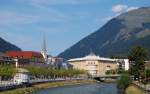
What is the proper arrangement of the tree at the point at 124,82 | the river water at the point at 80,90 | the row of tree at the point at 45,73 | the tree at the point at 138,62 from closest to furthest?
the tree at the point at 124,82 < the river water at the point at 80,90 < the tree at the point at 138,62 < the row of tree at the point at 45,73

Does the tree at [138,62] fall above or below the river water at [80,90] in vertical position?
above

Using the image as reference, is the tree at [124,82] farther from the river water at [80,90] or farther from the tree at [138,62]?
the tree at [138,62]

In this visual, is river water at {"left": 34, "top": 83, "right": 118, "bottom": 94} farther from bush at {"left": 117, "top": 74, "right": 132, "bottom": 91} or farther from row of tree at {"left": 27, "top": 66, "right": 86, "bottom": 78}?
row of tree at {"left": 27, "top": 66, "right": 86, "bottom": 78}

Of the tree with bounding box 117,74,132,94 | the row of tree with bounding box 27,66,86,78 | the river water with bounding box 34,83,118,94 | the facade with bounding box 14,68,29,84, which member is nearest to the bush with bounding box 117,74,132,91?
the tree with bounding box 117,74,132,94

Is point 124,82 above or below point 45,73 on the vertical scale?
below

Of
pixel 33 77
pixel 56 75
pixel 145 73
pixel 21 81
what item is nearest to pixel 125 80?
pixel 145 73

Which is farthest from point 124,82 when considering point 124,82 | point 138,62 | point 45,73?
point 45,73

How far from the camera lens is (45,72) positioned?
168 m

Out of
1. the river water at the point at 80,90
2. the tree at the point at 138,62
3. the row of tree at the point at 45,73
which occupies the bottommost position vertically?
the river water at the point at 80,90

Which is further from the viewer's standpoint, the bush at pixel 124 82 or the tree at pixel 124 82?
the bush at pixel 124 82

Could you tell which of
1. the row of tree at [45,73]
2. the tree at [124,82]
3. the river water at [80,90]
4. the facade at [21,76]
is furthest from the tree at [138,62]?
the row of tree at [45,73]

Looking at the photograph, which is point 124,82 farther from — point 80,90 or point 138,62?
point 138,62

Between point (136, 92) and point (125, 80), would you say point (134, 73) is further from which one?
point (136, 92)

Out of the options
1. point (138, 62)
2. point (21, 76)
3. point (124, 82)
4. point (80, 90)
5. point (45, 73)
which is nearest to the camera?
point (124, 82)
